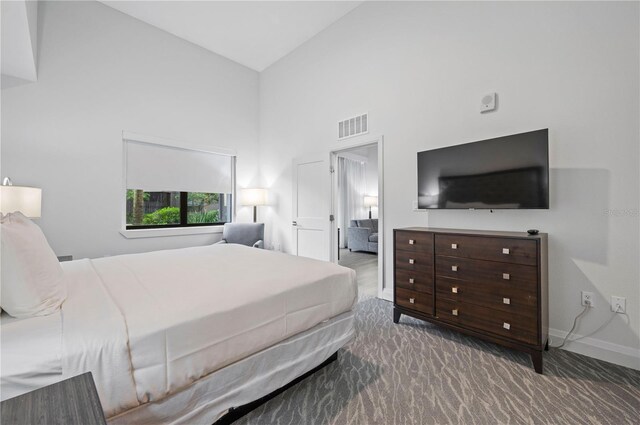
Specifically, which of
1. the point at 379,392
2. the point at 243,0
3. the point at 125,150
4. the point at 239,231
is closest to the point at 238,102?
the point at 243,0

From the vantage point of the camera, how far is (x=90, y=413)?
2.27 feet

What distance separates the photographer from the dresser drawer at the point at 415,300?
2.54 metres

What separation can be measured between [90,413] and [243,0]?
431 cm

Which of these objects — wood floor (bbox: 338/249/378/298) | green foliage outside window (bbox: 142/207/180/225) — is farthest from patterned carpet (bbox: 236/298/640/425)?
green foliage outside window (bbox: 142/207/180/225)

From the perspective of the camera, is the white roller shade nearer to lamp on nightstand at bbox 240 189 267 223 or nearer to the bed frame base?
lamp on nightstand at bbox 240 189 267 223

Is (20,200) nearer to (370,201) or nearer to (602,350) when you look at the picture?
(602,350)

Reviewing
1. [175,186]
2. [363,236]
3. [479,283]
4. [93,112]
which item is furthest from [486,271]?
[363,236]

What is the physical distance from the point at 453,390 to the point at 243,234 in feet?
11.2

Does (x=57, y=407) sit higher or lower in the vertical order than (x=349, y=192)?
lower

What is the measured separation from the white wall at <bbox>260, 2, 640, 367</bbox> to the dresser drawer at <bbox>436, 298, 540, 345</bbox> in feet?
1.95

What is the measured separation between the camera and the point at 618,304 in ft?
6.77

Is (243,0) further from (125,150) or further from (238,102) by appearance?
(125,150)

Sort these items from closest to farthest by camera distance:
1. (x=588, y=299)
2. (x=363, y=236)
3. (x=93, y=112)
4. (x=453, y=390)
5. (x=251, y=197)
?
(x=453, y=390), (x=588, y=299), (x=93, y=112), (x=251, y=197), (x=363, y=236)

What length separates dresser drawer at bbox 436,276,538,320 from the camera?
198 cm
